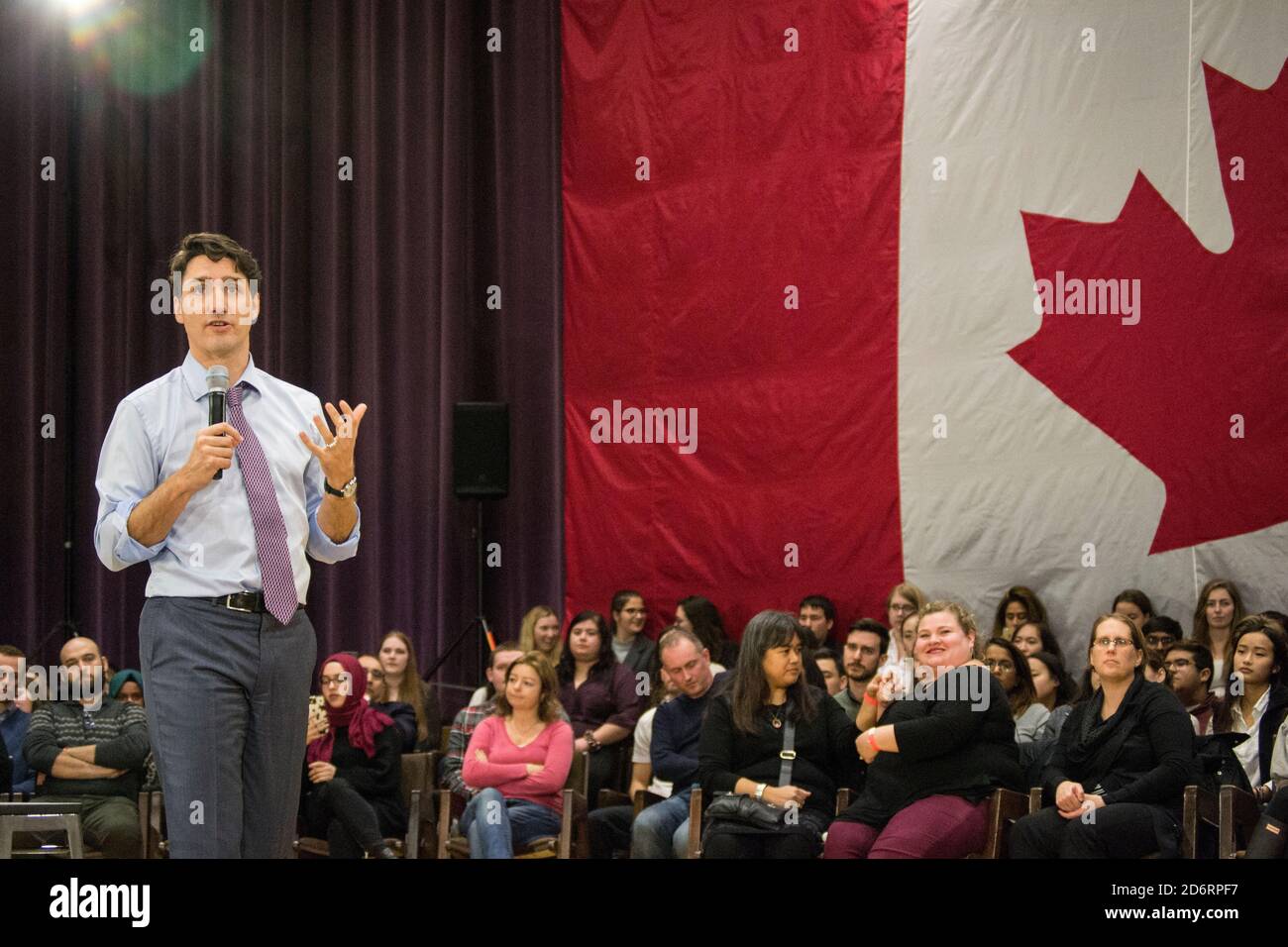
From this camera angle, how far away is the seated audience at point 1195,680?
5941 mm

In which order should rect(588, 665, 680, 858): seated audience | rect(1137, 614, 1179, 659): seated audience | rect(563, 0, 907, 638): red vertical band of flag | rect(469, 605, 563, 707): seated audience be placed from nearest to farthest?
1. rect(588, 665, 680, 858): seated audience
2. rect(1137, 614, 1179, 659): seated audience
3. rect(469, 605, 563, 707): seated audience
4. rect(563, 0, 907, 638): red vertical band of flag

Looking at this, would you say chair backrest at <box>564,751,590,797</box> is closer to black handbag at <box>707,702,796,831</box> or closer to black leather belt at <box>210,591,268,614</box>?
black handbag at <box>707,702,796,831</box>

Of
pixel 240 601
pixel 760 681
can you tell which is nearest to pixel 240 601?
pixel 240 601

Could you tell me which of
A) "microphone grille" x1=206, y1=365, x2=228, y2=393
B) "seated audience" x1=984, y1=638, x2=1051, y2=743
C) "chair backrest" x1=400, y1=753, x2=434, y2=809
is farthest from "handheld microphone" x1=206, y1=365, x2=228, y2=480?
"chair backrest" x1=400, y1=753, x2=434, y2=809

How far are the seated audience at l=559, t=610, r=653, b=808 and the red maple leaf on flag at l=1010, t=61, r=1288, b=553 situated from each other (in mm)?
2526

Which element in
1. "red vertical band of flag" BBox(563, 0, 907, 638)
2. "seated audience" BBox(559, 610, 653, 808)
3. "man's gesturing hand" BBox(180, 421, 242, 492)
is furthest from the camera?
"red vertical band of flag" BBox(563, 0, 907, 638)

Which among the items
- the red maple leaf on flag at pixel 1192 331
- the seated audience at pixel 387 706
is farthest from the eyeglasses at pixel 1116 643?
the seated audience at pixel 387 706

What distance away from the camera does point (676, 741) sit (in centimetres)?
612

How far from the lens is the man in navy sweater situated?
5891 mm

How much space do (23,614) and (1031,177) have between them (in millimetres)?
6486

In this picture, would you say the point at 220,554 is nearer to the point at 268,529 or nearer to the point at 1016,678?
the point at 268,529
